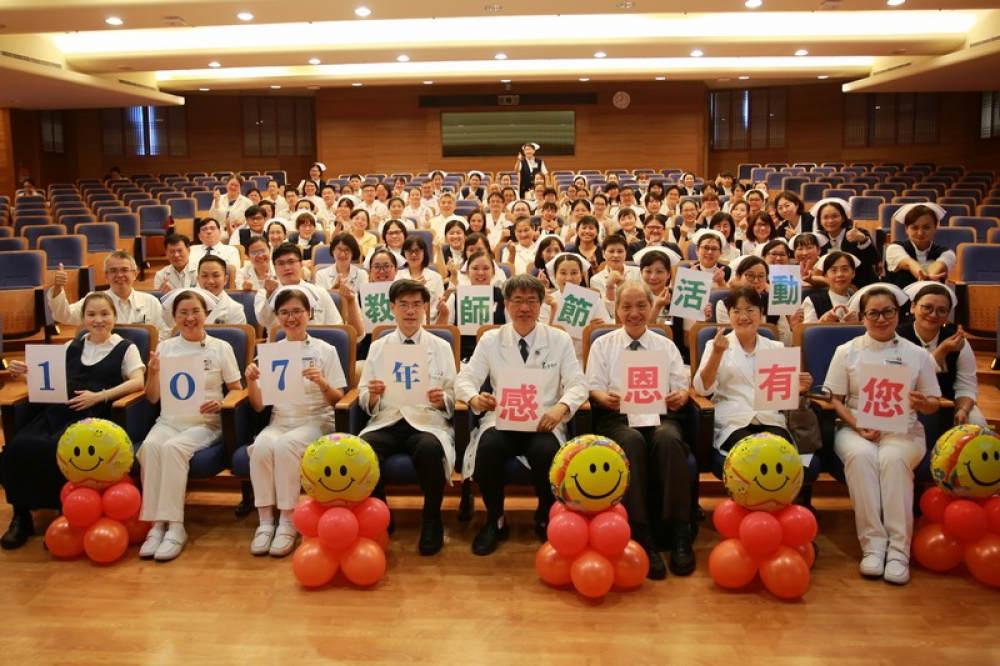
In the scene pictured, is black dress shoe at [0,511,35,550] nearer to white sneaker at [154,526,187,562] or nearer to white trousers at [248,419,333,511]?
white sneaker at [154,526,187,562]

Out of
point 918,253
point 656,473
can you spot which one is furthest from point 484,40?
point 656,473

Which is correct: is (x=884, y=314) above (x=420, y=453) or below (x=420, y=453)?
above

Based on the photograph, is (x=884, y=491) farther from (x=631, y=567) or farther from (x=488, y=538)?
(x=488, y=538)

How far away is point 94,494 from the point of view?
10.8 ft

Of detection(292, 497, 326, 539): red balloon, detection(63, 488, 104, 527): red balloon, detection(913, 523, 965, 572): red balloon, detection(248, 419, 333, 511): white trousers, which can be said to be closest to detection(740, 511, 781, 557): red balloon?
detection(913, 523, 965, 572): red balloon

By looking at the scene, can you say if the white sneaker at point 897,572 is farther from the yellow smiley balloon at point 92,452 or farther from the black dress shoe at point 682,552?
the yellow smiley balloon at point 92,452

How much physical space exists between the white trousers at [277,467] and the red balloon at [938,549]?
255 cm

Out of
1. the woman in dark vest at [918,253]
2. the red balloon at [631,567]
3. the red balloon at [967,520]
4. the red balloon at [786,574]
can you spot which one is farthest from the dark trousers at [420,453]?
the woman in dark vest at [918,253]

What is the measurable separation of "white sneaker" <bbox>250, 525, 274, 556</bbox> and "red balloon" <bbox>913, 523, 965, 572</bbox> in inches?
105

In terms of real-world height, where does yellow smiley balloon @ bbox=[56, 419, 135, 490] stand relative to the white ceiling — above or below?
below

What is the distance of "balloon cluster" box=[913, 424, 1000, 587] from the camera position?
297 centimetres

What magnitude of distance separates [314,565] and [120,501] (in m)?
0.95

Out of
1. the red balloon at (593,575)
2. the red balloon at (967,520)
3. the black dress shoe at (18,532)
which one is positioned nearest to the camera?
the red balloon at (593,575)

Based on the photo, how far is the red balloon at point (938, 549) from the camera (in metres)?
3.06
